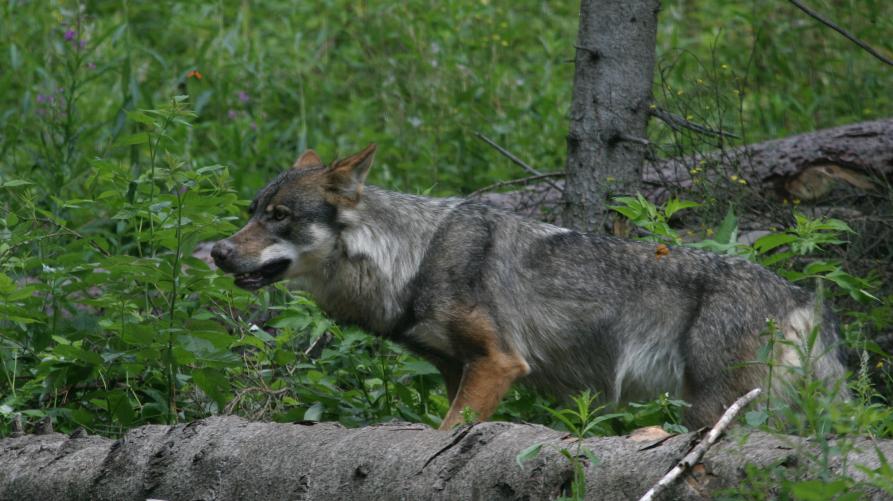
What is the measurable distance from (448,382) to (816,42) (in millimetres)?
6790

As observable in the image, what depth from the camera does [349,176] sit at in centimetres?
538

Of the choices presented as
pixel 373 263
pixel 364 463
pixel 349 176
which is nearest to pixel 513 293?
pixel 373 263

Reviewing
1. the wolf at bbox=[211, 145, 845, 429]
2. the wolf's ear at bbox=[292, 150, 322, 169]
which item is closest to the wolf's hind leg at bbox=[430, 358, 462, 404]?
the wolf at bbox=[211, 145, 845, 429]

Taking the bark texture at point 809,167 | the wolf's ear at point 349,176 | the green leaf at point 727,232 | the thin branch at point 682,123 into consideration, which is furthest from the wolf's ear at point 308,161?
the green leaf at point 727,232

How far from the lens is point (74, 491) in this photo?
12.6ft

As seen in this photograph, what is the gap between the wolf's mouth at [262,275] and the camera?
521cm

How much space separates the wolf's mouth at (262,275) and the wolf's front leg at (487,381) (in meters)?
1.04

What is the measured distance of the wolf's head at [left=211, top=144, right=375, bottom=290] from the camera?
5223 mm

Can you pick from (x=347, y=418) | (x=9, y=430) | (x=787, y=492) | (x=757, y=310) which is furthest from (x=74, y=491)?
(x=757, y=310)

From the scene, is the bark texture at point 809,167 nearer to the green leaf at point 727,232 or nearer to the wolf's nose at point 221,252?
the green leaf at point 727,232

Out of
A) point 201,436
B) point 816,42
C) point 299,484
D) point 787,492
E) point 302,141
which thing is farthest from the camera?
point 816,42

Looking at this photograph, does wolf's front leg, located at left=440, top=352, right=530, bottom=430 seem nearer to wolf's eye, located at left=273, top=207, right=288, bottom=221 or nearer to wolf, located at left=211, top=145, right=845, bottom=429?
wolf, located at left=211, top=145, right=845, bottom=429

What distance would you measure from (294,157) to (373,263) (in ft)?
13.4

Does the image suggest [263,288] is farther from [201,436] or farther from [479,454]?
[479,454]
